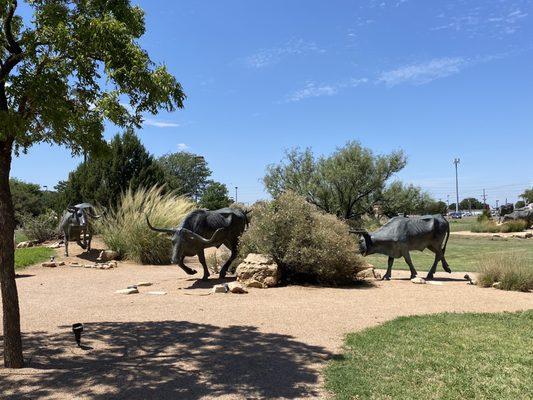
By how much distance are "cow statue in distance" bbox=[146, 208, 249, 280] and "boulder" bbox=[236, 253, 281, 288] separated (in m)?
1.04

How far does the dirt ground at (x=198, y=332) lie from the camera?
13.2ft

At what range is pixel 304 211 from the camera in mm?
10250

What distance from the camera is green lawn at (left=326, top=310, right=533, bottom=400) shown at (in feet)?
13.0

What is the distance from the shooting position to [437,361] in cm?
468

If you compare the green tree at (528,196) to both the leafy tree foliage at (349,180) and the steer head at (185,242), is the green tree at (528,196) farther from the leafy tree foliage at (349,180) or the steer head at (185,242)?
the steer head at (185,242)

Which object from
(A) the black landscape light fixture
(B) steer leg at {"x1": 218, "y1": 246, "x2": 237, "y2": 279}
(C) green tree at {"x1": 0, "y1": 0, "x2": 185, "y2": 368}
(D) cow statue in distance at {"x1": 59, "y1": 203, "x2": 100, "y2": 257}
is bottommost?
(A) the black landscape light fixture

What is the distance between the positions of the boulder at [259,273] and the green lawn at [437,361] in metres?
3.47

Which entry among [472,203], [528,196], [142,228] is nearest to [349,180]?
[142,228]

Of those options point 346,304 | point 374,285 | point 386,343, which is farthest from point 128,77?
point 374,285

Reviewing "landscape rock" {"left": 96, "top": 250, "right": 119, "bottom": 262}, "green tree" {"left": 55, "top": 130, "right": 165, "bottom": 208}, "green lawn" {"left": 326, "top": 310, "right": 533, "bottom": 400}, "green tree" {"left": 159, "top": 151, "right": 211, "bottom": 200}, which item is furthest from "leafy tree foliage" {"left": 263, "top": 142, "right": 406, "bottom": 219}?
"green tree" {"left": 159, "top": 151, "right": 211, "bottom": 200}

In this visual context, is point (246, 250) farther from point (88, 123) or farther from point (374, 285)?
point (88, 123)

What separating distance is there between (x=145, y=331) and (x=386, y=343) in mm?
3016

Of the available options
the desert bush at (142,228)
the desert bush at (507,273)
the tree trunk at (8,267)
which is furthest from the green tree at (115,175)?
the tree trunk at (8,267)

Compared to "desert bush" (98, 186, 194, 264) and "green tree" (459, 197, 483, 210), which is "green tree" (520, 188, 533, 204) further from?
"desert bush" (98, 186, 194, 264)
